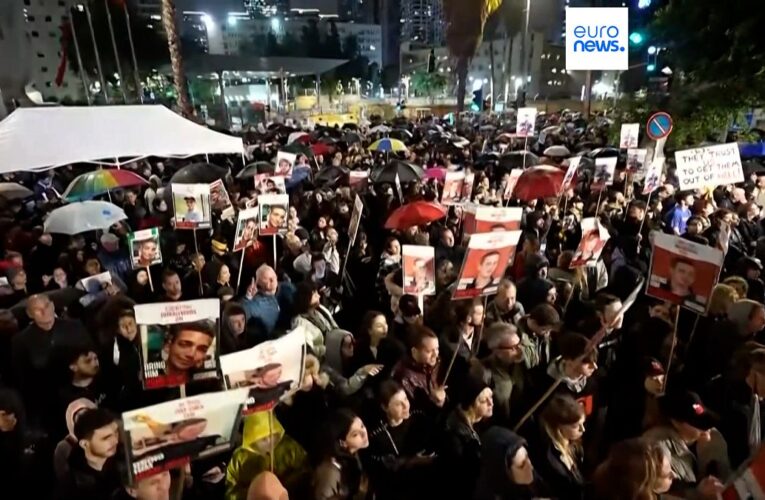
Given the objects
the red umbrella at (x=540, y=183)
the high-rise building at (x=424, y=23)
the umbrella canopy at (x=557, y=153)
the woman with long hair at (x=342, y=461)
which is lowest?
the umbrella canopy at (x=557, y=153)

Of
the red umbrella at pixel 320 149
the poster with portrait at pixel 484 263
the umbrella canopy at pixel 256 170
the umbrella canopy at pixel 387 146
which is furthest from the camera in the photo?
the red umbrella at pixel 320 149

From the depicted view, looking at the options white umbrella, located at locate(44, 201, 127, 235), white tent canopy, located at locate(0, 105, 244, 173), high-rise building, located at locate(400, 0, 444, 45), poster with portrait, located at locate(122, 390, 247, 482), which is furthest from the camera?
high-rise building, located at locate(400, 0, 444, 45)

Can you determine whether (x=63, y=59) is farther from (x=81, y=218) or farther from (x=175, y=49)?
(x=81, y=218)

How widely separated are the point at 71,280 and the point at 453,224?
529 centimetres

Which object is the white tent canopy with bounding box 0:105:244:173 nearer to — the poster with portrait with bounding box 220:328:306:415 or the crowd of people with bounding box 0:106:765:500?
the crowd of people with bounding box 0:106:765:500

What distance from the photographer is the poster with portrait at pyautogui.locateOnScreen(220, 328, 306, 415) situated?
3.34 metres

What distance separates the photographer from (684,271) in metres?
4.60

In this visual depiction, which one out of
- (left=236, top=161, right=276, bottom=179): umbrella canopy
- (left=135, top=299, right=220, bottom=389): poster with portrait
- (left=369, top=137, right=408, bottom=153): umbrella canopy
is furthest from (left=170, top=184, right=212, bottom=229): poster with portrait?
(left=369, top=137, right=408, bottom=153): umbrella canopy

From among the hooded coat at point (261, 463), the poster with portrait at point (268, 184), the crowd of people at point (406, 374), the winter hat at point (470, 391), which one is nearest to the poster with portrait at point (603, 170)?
the crowd of people at point (406, 374)

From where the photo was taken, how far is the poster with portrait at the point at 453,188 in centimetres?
891

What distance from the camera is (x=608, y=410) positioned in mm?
4613

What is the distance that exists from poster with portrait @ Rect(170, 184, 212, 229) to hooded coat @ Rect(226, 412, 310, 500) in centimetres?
438

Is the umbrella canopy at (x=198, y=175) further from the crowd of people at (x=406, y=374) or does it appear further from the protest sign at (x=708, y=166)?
the protest sign at (x=708, y=166)

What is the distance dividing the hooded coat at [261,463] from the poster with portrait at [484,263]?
1.86 metres
